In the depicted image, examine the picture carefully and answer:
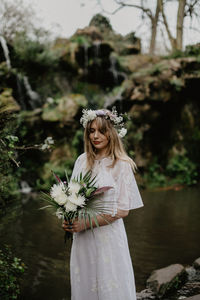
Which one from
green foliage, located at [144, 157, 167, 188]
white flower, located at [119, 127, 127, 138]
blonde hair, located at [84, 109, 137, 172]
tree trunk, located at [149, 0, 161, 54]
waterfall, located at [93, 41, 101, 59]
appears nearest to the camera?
blonde hair, located at [84, 109, 137, 172]

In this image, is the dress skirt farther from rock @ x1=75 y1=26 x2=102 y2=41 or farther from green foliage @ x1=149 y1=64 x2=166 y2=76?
rock @ x1=75 y1=26 x2=102 y2=41

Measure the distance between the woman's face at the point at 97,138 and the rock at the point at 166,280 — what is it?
2.51m

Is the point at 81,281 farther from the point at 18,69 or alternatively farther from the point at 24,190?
the point at 18,69

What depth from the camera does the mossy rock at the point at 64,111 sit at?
38.7 ft

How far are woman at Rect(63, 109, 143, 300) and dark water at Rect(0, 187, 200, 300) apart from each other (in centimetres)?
105

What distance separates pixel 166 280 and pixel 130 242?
1928 mm

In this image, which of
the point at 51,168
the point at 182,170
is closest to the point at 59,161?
the point at 51,168

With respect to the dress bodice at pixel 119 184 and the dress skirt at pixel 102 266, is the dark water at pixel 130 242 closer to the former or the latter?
the dress skirt at pixel 102 266

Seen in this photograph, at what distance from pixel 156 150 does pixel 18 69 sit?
8199 mm

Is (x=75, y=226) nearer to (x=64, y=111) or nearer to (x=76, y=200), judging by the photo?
(x=76, y=200)

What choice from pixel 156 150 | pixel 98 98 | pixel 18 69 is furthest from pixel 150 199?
pixel 18 69

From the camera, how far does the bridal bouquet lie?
6.46 ft

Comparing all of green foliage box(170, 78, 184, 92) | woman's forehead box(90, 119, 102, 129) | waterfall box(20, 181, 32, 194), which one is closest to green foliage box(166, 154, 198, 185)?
green foliage box(170, 78, 184, 92)

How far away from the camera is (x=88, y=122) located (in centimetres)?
245
